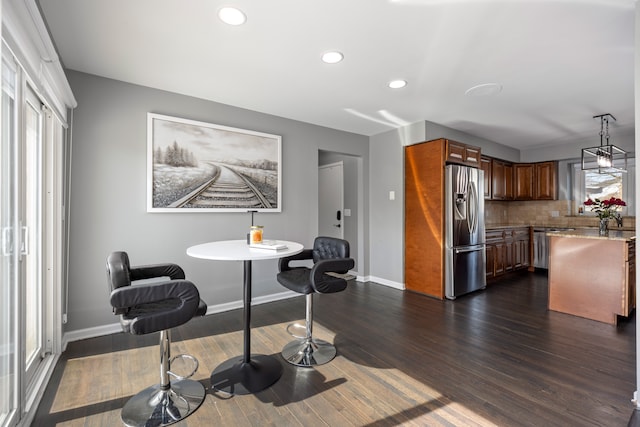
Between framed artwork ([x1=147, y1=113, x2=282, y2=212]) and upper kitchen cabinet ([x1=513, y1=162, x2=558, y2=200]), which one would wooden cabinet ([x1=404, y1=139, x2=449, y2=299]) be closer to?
framed artwork ([x1=147, y1=113, x2=282, y2=212])

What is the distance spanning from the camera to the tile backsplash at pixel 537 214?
5605 millimetres

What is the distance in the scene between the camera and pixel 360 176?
4.93 meters

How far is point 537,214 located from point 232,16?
22.0ft

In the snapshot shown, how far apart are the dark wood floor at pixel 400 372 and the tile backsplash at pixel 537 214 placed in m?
3.01

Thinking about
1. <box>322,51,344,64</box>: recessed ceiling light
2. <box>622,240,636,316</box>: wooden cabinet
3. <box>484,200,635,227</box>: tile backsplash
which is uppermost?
<box>322,51,344,64</box>: recessed ceiling light

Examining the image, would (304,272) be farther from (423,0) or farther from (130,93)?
(130,93)

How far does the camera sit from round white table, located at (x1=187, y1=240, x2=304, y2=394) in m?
1.92

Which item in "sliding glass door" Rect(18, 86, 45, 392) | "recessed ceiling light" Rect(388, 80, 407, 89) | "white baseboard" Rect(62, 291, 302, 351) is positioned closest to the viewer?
"sliding glass door" Rect(18, 86, 45, 392)

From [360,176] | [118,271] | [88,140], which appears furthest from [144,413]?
[360,176]

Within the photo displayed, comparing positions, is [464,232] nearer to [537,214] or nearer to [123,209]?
[537,214]

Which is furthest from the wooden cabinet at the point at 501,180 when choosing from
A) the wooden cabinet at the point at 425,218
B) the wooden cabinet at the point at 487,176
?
the wooden cabinet at the point at 425,218

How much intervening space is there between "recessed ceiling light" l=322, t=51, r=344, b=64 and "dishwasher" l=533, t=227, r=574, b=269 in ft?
17.5

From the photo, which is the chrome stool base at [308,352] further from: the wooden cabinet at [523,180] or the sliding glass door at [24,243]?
the wooden cabinet at [523,180]

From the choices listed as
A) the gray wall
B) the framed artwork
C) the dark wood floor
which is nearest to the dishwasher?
the dark wood floor
